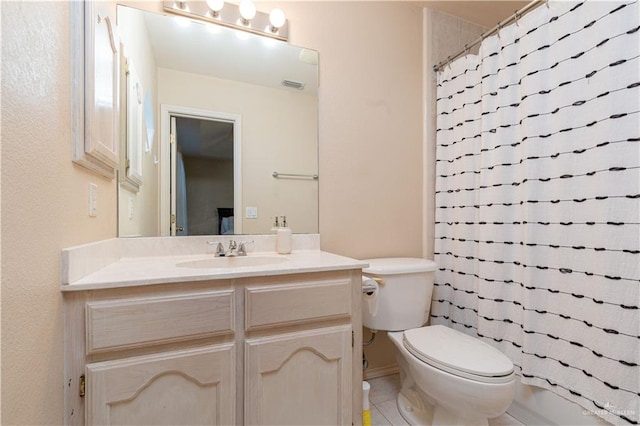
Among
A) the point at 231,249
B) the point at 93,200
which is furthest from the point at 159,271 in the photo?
the point at 231,249

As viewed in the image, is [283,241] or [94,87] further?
[283,241]

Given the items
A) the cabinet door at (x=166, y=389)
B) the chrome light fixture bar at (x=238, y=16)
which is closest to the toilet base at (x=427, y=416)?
the cabinet door at (x=166, y=389)

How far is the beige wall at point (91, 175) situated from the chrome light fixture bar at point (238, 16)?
9 centimetres

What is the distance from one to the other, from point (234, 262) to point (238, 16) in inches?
50.5

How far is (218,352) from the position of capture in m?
1.00

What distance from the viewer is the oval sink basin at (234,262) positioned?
1.33 meters

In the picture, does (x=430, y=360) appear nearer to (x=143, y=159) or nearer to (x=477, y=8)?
(x=143, y=159)

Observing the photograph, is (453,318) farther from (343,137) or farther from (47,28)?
(47,28)

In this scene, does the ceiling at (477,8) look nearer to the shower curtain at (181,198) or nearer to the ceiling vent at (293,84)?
the ceiling vent at (293,84)

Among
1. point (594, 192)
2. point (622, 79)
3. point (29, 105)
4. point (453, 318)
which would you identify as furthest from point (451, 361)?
point (29, 105)

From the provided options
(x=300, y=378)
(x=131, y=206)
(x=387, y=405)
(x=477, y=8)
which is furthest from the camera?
(x=477, y=8)

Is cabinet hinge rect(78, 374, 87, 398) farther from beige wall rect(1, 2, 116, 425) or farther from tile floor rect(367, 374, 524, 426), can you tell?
tile floor rect(367, 374, 524, 426)

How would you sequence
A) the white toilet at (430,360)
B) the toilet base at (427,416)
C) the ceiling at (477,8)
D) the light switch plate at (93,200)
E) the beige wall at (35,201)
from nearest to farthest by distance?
the beige wall at (35,201), the light switch plate at (93,200), the white toilet at (430,360), the toilet base at (427,416), the ceiling at (477,8)

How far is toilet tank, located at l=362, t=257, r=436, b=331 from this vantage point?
157 centimetres
